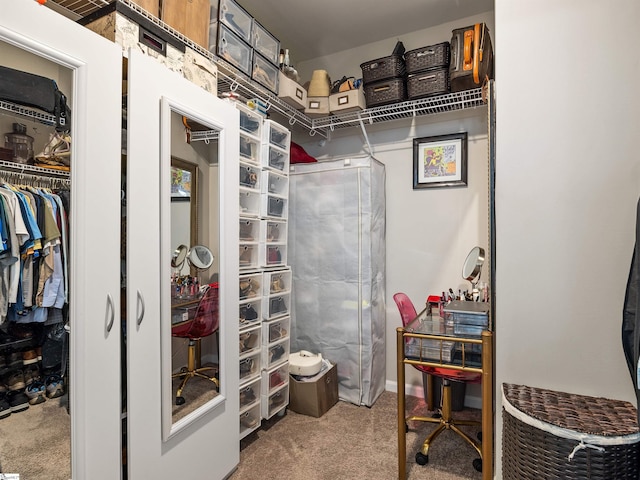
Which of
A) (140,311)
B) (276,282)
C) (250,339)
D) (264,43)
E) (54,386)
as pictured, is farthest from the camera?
(276,282)

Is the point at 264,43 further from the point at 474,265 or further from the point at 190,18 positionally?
the point at 474,265

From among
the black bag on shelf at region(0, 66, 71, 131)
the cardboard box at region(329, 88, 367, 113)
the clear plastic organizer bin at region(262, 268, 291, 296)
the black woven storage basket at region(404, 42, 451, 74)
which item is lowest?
the clear plastic organizer bin at region(262, 268, 291, 296)

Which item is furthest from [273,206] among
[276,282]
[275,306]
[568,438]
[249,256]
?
[568,438]

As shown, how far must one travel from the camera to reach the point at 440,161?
113 inches

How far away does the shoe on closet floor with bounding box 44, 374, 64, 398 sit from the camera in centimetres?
120

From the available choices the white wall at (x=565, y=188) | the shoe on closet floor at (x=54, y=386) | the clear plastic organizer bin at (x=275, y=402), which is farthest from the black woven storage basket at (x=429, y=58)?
the shoe on closet floor at (x=54, y=386)

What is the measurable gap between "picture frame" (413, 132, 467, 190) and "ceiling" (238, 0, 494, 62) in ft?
2.85

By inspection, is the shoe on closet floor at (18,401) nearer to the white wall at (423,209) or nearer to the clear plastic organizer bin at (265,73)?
the clear plastic organizer bin at (265,73)

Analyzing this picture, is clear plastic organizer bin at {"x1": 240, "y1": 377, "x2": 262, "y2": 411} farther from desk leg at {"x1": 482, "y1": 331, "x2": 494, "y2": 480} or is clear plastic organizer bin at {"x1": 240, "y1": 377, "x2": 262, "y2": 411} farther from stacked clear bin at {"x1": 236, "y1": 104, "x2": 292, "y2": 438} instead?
desk leg at {"x1": 482, "y1": 331, "x2": 494, "y2": 480}

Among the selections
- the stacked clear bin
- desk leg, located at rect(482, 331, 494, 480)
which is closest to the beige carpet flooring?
the stacked clear bin

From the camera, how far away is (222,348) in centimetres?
187

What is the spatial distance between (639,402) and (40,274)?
1832 mm

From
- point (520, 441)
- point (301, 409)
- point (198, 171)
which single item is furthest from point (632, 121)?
point (301, 409)

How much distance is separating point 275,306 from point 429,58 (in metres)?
1.98
